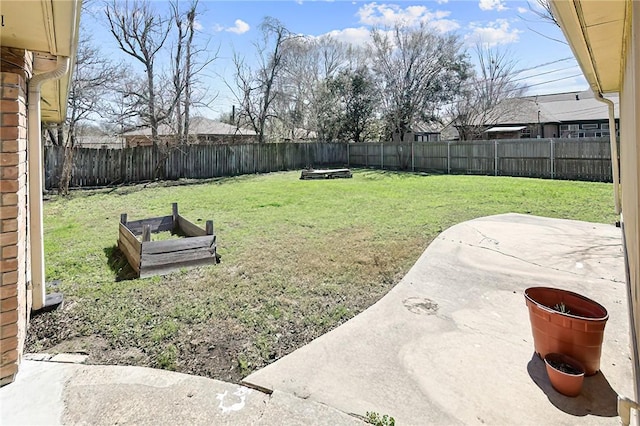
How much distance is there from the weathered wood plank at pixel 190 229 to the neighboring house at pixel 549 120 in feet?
66.3

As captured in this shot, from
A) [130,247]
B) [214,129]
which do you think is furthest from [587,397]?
[214,129]

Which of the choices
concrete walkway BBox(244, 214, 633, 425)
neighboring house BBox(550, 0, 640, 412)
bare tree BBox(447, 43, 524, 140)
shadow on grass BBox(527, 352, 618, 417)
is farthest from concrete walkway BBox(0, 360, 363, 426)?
bare tree BBox(447, 43, 524, 140)

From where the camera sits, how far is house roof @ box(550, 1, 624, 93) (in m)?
1.51

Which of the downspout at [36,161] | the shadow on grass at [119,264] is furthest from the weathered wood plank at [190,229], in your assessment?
the downspout at [36,161]

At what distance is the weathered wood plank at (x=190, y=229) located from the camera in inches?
194

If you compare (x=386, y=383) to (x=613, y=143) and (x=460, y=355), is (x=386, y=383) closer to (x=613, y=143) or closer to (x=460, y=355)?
(x=460, y=355)

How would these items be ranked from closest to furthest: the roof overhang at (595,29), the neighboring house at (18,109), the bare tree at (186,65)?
the roof overhang at (595,29), the neighboring house at (18,109), the bare tree at (186,65)

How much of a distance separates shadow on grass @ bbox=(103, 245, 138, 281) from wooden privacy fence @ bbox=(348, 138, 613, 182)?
14.8 m

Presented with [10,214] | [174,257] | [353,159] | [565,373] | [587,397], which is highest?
[353,159]

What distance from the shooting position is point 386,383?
223 cm

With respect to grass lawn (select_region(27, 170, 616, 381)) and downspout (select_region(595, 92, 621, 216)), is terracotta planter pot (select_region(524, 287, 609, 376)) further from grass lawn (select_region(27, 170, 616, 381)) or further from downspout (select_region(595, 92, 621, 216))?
downspout (select_region(595, 92, 621, 216))

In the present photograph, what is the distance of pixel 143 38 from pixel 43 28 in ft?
54.0

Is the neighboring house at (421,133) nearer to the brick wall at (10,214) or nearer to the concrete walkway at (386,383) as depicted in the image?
the concrete walkway at (386,383)

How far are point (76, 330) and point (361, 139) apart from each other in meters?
22.6
